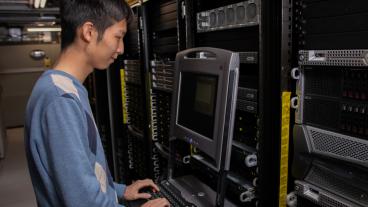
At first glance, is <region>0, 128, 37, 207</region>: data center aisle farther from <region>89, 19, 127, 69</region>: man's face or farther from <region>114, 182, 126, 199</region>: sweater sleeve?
<region>89, 19, 127, 69</region>: man's face

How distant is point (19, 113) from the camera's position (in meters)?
8.11

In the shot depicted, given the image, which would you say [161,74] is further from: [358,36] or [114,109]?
[358,36]

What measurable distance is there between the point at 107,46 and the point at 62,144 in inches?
14.4

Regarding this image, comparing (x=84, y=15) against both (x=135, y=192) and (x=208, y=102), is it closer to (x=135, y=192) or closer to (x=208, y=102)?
(x=208, y=102)

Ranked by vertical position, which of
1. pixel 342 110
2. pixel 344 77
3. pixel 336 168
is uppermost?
pixel 344 77

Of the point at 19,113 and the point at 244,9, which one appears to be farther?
the point at 19,113

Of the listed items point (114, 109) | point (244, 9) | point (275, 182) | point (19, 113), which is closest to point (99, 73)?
point (114, 109)

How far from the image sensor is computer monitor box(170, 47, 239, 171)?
1142 mm

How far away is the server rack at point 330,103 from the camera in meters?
0.99

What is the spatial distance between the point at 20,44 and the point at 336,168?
335 inches

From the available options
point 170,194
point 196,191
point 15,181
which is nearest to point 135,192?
point 170,194

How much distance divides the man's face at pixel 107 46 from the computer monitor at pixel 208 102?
357mm

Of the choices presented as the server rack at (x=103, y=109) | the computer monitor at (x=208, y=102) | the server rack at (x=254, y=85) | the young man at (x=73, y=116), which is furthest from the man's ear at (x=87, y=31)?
the server rack at (x=103, y=109)

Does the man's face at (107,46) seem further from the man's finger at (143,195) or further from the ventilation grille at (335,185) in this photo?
the ventilation grille at (335,185)
